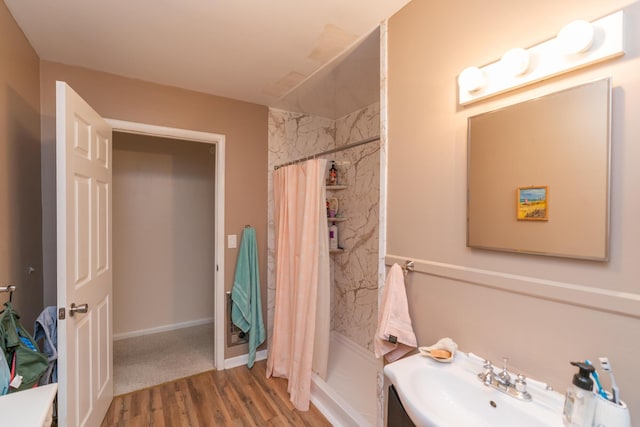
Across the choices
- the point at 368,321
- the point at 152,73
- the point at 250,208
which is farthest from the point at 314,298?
the point at 152,73

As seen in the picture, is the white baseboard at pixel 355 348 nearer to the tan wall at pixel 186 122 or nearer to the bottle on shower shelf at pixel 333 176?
the tan wall at pixel 186 122

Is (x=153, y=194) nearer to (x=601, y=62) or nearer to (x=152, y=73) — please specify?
(x=152, y=73)

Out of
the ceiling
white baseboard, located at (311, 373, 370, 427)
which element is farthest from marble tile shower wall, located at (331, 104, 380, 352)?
the ceiling

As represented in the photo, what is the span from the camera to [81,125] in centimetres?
161

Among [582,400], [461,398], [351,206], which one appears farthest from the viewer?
[351,206]

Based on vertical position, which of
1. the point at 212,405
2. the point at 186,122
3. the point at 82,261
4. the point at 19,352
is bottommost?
the point at 212,405

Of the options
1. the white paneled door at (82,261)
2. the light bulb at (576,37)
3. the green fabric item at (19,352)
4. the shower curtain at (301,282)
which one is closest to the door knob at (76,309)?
the white paneled door at (82,261)

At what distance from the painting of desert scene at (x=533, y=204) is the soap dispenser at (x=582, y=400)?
44 centimetres

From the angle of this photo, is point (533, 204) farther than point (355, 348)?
No

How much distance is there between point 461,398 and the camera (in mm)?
1045

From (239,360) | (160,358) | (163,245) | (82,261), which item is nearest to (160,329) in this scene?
(160,358)

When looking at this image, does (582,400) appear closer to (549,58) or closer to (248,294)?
(549,58)

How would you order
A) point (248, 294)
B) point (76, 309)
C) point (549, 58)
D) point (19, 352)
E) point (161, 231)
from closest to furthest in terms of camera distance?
point (549, 58)
point (19, 352)
point (76, 309)
point (248, 294)
point (161, 231)

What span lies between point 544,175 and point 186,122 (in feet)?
8.09
